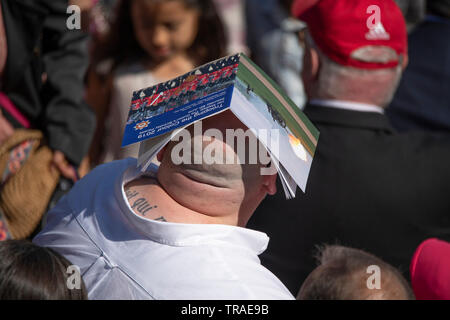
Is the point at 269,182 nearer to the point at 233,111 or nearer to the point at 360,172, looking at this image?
the point at 233,111

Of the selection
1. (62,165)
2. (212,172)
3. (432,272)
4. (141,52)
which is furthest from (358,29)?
(141,52)

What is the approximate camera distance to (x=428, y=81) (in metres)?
3.15

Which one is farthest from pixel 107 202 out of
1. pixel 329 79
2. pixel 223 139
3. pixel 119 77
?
pixel 119 77

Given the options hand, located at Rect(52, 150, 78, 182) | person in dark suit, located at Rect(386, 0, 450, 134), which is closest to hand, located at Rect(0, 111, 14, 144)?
hand, located at Rect(52, 150, 78, 182)

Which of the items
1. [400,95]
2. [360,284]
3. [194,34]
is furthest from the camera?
[194,34]

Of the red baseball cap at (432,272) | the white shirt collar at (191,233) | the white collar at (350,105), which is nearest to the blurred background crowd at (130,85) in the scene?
the red baseball cap at (432,272)

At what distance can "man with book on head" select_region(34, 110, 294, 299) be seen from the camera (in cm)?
127

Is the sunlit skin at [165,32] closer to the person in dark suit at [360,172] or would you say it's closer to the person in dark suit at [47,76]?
the person in dark suit at [47,76]

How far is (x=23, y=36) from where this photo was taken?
2277mm

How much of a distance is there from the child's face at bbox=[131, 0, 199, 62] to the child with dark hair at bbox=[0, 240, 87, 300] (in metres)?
2.08

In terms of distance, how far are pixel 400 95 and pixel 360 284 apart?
6.07 ft

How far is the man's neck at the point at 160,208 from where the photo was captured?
1366 mm

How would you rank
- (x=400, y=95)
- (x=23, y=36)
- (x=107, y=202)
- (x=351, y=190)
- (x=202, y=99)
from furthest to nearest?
(x=400, y=95)
(x=23, y=36)
(x=351, y=190)
(x=107, y=202)
(x=202, y=99)

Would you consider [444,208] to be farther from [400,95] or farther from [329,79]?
[400,95]
